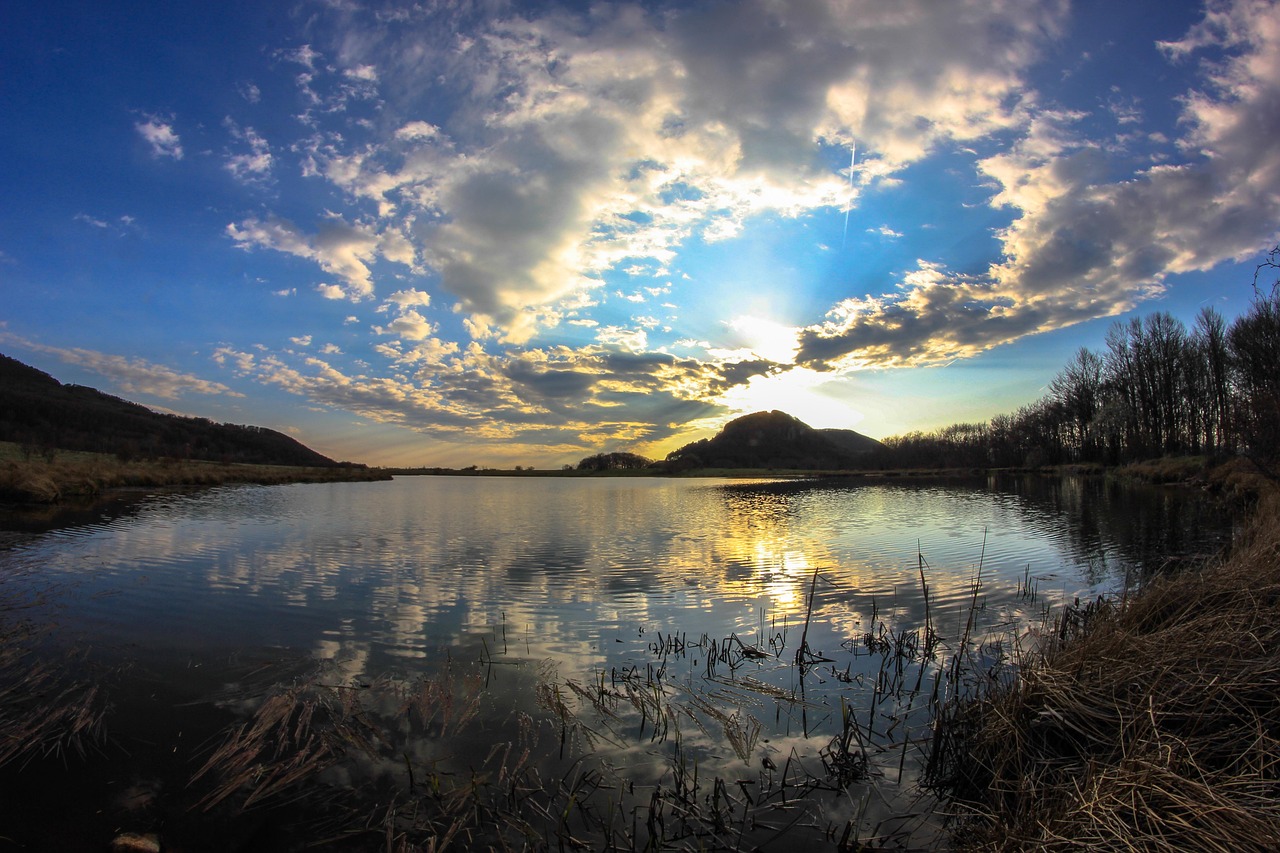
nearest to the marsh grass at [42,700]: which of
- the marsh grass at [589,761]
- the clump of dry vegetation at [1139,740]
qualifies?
the marsh grass at [589,761]

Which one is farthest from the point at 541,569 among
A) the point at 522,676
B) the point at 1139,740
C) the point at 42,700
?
the point at 1139,740

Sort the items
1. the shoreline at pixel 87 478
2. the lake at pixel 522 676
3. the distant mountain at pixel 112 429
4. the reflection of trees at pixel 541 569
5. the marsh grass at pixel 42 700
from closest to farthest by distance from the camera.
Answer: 1. the lake at pixel 522 676
2. the marsh grass at pixel 42 700
3. the reflection of trees at pixel 541 569
4. the shoreline at pixel 87 478
5. the distant mountain at pixel 112 429

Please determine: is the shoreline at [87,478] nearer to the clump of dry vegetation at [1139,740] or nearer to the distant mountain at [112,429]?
the distant mountain at [112,429]

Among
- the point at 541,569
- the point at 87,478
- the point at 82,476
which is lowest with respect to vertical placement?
the point at 541,569

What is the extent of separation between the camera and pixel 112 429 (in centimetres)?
12225

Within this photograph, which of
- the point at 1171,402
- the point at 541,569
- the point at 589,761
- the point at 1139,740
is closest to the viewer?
the point at 1139,740

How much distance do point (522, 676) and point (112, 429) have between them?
159217 mm

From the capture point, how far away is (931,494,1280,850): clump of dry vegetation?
3.88m

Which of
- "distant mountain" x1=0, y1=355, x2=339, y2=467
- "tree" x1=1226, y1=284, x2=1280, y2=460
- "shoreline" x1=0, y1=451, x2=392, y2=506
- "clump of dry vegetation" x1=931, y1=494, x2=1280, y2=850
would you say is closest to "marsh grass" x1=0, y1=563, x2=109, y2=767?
"clump of dry vegetation" x1=931, y1=494, x2=1280, y2=850

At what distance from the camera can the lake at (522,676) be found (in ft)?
18.2

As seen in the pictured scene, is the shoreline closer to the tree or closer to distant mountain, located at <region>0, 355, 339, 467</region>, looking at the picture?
distant mountain, located at <region>0, 355, 339, 467</region>

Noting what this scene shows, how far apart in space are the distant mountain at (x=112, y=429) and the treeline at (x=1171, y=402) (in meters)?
99.0

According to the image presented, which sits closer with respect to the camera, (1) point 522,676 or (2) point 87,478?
(1) point 522,676

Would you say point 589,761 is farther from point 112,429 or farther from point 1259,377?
point 112,429
